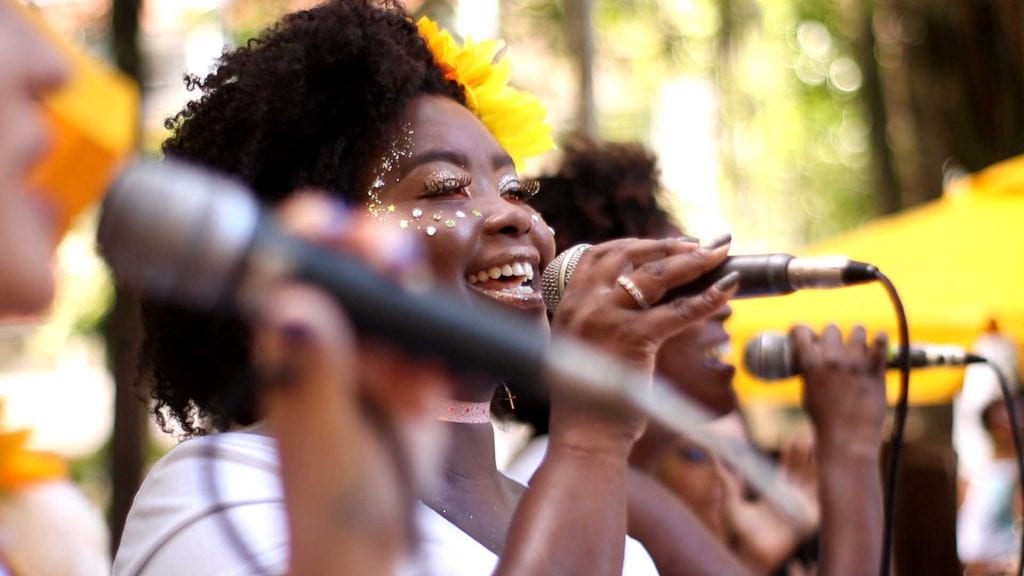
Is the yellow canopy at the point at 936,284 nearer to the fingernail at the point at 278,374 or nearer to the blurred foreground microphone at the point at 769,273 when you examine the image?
the blurred foreground microphone at the point at 769,273

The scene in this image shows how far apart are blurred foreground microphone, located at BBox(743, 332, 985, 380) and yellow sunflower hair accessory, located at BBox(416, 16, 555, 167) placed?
79 centimetres

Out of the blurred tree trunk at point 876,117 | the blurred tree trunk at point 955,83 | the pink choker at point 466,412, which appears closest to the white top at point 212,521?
the pink choker at point 466,412

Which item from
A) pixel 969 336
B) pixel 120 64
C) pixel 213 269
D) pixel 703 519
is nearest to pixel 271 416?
pixel 213 269

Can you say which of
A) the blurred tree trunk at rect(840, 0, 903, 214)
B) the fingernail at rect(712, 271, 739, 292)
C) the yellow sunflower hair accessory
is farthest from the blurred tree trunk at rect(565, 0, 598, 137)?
the blurred tree trunk at rect(840, 0, 903, 214)

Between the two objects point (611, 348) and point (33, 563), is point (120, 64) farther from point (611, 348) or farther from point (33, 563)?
point (611, 348)

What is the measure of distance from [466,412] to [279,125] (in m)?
0.52

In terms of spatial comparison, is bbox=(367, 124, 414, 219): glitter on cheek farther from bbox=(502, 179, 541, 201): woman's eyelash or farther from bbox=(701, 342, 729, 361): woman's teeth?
bbox=(701, 342, 729, 361): woman's teeth

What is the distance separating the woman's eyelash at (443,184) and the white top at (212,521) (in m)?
0.48

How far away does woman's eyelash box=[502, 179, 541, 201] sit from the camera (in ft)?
7.47

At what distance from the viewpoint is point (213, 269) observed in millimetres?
954

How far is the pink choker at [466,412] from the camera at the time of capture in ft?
6.84

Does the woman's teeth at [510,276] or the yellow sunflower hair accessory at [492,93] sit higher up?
the yellow sunflower hair accessory at [492,93]

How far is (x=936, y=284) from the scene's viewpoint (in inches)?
230

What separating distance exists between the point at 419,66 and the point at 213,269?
1.41 meters
